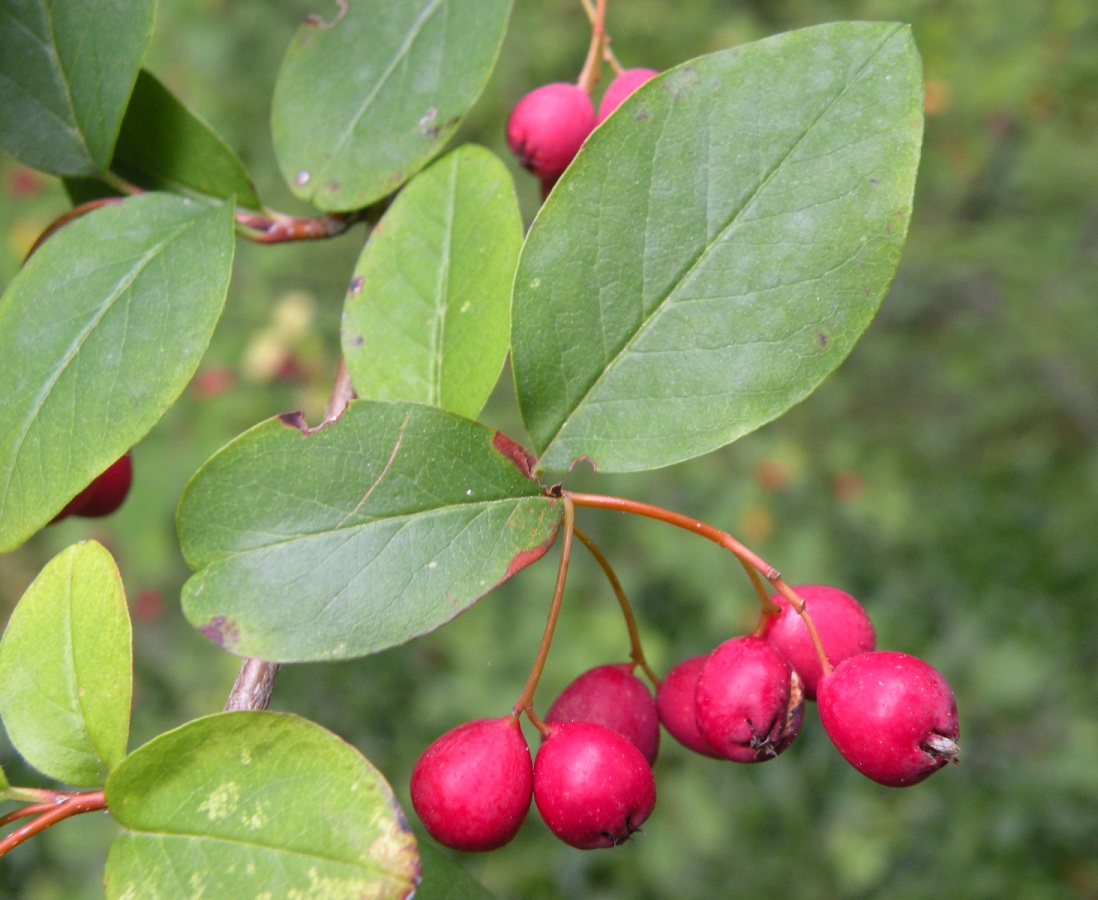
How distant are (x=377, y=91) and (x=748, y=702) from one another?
0.73 meters

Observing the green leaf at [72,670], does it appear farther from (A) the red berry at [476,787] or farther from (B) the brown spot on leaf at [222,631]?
(A) the red berry at [476,787]

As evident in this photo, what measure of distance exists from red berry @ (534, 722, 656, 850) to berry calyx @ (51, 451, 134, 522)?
0.60 meters

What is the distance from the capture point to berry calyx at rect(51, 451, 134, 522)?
105cm

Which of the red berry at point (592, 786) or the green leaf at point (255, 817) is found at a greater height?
the green leaf at point (255, 817)

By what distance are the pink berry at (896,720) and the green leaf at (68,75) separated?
2.79 feet

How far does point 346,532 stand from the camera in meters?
0.74

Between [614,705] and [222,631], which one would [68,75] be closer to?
[222,631]

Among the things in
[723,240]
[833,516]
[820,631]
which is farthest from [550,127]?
[833,516]

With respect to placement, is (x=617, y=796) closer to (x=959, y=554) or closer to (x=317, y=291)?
(x=959, y=554)

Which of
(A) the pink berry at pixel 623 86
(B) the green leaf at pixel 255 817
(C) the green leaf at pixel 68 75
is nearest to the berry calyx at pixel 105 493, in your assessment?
(C) the green leaf at pixel 68 75

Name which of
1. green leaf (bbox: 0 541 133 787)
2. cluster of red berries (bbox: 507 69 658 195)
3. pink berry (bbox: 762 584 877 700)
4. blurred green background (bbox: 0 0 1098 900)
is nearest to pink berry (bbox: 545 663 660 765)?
pink berry (bbox: 762 584 877 700)

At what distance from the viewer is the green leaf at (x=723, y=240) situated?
29.5 inches

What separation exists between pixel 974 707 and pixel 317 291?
3012 mm

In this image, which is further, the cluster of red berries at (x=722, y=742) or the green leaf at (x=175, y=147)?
the green leaf at (x=175, y=147)
